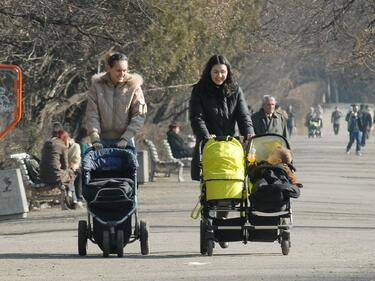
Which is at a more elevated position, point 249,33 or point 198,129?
point 249,33

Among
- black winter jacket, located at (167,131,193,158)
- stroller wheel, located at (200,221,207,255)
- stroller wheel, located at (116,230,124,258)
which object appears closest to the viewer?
stroller wheel, located at (116,230,124,258)

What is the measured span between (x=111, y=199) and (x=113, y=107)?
97 cm

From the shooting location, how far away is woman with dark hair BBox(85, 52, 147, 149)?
13344mm

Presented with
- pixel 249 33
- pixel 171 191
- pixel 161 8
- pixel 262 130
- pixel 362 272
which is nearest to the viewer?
pixel 362 272

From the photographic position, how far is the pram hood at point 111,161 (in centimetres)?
1307

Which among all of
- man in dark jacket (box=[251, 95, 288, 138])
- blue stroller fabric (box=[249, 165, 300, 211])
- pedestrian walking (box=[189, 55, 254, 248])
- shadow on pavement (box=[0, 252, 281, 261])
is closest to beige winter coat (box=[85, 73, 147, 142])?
pedestrian walking (box=[189, 55, 254, 248])

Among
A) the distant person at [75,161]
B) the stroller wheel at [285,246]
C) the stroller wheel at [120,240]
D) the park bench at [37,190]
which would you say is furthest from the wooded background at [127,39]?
the stroller wheel at [285,246]

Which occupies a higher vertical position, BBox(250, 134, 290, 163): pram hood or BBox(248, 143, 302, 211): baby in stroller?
BBox(250, 134, 290, 163): pram hood

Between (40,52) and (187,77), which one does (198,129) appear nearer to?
(40,52)

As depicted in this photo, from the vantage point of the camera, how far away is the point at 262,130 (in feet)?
68.0

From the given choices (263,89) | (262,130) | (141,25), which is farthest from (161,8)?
(263,89)

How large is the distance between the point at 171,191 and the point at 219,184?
14.9 m

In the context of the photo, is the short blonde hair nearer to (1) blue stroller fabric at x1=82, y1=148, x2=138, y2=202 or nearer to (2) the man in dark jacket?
(1) blue stroller fabric at x1=82, y1=148, x2=138, y2=202

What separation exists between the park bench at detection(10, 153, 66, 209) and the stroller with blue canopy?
1005 cm
